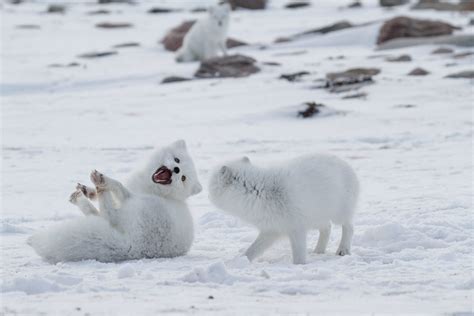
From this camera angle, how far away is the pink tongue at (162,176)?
19.2 feet

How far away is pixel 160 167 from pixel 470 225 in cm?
225

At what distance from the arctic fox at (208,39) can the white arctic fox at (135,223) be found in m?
13.5

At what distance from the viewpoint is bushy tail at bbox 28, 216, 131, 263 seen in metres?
5.59

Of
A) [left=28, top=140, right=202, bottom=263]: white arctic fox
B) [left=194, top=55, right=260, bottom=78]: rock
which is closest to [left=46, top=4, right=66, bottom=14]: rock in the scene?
[left=194, top=55, right=260, bottom=78]: rock

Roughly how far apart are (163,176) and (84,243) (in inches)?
26.9

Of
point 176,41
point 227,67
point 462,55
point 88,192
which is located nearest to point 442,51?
point 462,55

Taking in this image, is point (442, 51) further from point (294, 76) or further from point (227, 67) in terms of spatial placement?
point (227, 67)

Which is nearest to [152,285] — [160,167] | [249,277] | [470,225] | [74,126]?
[249,277]

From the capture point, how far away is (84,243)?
5.60 metres

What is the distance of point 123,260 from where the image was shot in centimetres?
565

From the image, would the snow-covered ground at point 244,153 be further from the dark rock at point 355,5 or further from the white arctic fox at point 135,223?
the dark rock at point 355,5

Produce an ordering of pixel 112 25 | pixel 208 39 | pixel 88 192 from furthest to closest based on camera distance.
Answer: pixel 112 25 → pixel 208 39 → pixel 88 192

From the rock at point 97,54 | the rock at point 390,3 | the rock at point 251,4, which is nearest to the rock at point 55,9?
the rock at point 251,4

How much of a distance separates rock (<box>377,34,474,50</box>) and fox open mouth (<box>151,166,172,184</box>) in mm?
13276
